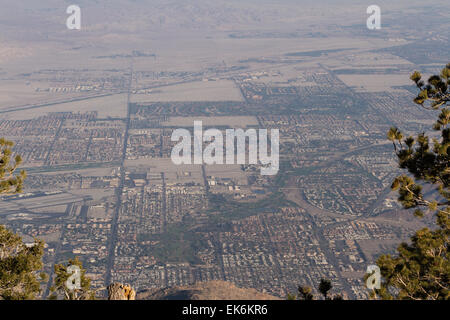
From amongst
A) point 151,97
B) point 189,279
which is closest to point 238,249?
point 189,279

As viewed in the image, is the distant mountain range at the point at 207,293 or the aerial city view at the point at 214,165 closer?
the distant mountain range at the point at 207,293

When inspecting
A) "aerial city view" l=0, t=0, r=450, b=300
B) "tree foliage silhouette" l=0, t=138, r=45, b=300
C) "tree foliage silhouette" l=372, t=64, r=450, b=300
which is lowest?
"aerial city view" l=0, t=0, r=450, b=300

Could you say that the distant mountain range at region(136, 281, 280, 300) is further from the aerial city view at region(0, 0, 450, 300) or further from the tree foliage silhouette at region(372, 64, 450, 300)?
the tree foliage silhouette at region(372, 64, 450, 300)

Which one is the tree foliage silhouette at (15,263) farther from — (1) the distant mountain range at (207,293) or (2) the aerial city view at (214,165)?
(1) the distant mountain range at (207,293)

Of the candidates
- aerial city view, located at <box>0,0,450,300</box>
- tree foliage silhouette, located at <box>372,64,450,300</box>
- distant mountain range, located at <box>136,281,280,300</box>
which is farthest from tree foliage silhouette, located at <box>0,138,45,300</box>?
distant mountain range, located at <box>136,281,280,300</box>

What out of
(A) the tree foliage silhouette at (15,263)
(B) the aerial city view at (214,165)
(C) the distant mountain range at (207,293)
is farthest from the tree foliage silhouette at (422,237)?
(C) the distant mountain range at (207,293)

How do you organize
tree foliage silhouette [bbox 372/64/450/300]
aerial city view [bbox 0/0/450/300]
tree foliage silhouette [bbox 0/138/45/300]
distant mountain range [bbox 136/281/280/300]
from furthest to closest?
aerial city view [bbox 0/0/450/300] < distant mountain range [bbox 136/281/280/300] < tree foliage silhouette [bbox 0/138/45/300] < tree foliage silhouette [bbox 372/64/450/300]

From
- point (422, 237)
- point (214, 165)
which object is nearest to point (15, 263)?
point (422, 237)

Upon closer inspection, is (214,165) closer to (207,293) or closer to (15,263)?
(207,293)
